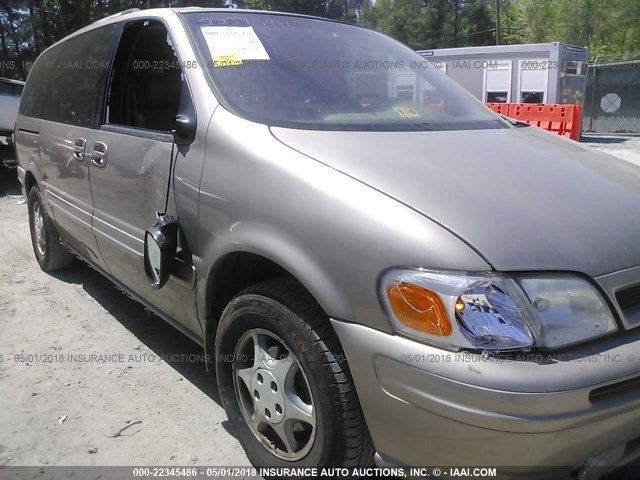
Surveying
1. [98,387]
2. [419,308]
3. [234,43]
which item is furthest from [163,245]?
[419,308]

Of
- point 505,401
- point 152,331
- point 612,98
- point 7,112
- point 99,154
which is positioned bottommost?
point 152,331

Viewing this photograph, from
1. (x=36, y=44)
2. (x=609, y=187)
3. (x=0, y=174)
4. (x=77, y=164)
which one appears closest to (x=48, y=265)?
(x=77, y=164)

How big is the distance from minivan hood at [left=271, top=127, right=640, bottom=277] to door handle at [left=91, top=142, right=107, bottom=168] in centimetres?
134

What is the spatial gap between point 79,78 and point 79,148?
58 centimetres

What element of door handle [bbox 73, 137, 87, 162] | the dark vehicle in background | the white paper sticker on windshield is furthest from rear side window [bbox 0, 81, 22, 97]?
the white paper sticker on windshield

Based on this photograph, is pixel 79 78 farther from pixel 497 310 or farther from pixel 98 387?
pixel 497 310

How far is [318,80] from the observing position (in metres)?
2.60

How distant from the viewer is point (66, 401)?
2.87 meters

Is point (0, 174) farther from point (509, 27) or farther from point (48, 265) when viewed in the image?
point (509, 27)

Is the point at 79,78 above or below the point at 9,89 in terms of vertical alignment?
above

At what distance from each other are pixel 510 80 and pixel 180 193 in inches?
596

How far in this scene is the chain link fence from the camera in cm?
1638

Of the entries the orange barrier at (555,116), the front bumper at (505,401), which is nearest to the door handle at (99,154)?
the front bumper at (505,401)

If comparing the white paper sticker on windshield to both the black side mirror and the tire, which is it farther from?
the tire
